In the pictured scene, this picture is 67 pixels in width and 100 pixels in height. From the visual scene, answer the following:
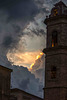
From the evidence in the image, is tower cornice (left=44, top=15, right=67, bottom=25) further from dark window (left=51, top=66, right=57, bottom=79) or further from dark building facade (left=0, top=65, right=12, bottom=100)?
dark building facade (left=0, top=65, right=12, bottom=100)

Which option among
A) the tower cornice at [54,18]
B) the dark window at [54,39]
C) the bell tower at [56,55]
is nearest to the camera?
the bell tower at [56,55]

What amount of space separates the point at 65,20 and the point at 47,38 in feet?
14.1

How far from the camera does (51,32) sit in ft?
156

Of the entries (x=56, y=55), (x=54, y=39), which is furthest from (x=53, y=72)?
(x=54, y=39)

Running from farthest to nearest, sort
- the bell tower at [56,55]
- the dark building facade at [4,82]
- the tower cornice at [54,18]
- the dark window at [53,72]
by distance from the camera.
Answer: the tower cornice at [54,18] → the dark window at [53,72] → the bell tower at [56,55] → the dark building facade at [4,82]

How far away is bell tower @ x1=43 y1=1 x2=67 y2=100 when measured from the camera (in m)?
43.5

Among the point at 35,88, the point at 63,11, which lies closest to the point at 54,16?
the point at 63,11

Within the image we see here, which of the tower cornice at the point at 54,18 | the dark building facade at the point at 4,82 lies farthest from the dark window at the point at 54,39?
the dark building facade at the point at 4,82

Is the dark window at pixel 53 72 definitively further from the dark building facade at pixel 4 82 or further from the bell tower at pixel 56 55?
the dark building facade at pixel 4 82

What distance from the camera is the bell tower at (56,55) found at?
143 feet

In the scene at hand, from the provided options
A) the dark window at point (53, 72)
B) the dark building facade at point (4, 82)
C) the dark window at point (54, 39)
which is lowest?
the dark building facade at point (4, 82)

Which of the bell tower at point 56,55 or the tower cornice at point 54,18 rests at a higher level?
the tower cornice at point 54,18

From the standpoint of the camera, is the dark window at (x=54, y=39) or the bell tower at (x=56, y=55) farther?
the dark window at (x=54, y=39)

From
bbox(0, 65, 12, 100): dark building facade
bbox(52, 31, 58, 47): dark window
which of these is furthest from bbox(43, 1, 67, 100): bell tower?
bbox(0, 65, 12, 100): dark building facade
